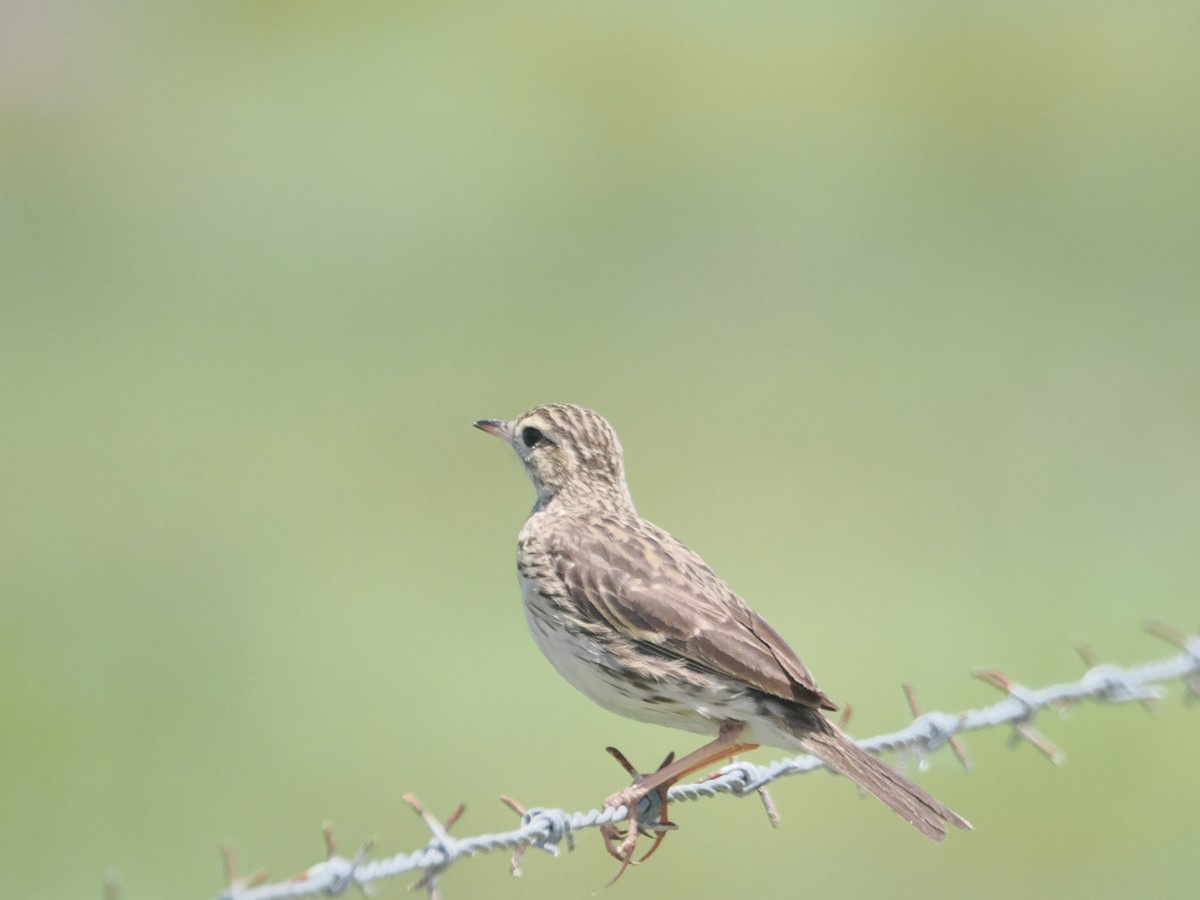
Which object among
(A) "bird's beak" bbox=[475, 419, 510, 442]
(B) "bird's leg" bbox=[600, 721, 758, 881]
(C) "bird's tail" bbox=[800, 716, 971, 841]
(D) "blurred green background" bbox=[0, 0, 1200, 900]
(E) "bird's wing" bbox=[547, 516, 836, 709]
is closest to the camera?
(C) "bird's tail" bbox=[800, 716, 971, 841]

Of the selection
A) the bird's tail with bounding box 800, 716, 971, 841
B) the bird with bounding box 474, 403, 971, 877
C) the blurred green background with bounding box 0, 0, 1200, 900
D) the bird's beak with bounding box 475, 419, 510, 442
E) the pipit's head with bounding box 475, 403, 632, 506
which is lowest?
the bird's tail with bounding box 800, 716, 971, 841

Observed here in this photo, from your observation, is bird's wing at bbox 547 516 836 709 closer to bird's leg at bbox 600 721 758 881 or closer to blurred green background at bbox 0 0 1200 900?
bird's leg at bbox 600 721 758 881

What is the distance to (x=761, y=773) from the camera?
300 inches

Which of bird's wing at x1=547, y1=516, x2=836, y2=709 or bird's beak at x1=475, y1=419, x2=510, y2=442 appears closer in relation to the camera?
bird's wing at x1=547, y1=516, x2=836, y2=709

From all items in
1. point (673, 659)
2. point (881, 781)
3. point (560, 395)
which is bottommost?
point (881, 781)

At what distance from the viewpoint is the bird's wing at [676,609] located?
291 inches

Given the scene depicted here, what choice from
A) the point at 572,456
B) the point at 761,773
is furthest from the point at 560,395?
the point at 761,773

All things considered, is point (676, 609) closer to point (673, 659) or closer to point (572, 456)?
point (673, 659)

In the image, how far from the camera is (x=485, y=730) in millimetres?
17328

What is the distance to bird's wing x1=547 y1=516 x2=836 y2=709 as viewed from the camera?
7.40 meters

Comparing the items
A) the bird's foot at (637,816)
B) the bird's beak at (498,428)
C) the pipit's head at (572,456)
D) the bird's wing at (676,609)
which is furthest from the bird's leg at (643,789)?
the bird's beak at (498,428)

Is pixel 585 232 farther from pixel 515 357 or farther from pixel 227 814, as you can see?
pixel 227 814

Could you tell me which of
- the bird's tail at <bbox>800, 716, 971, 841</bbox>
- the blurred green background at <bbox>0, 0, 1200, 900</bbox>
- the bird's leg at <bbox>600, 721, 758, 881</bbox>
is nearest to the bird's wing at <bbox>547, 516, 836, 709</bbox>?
the bird's tail at <bbox>800, 716, 971, 841</bbox>

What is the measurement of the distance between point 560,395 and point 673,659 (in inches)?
700
